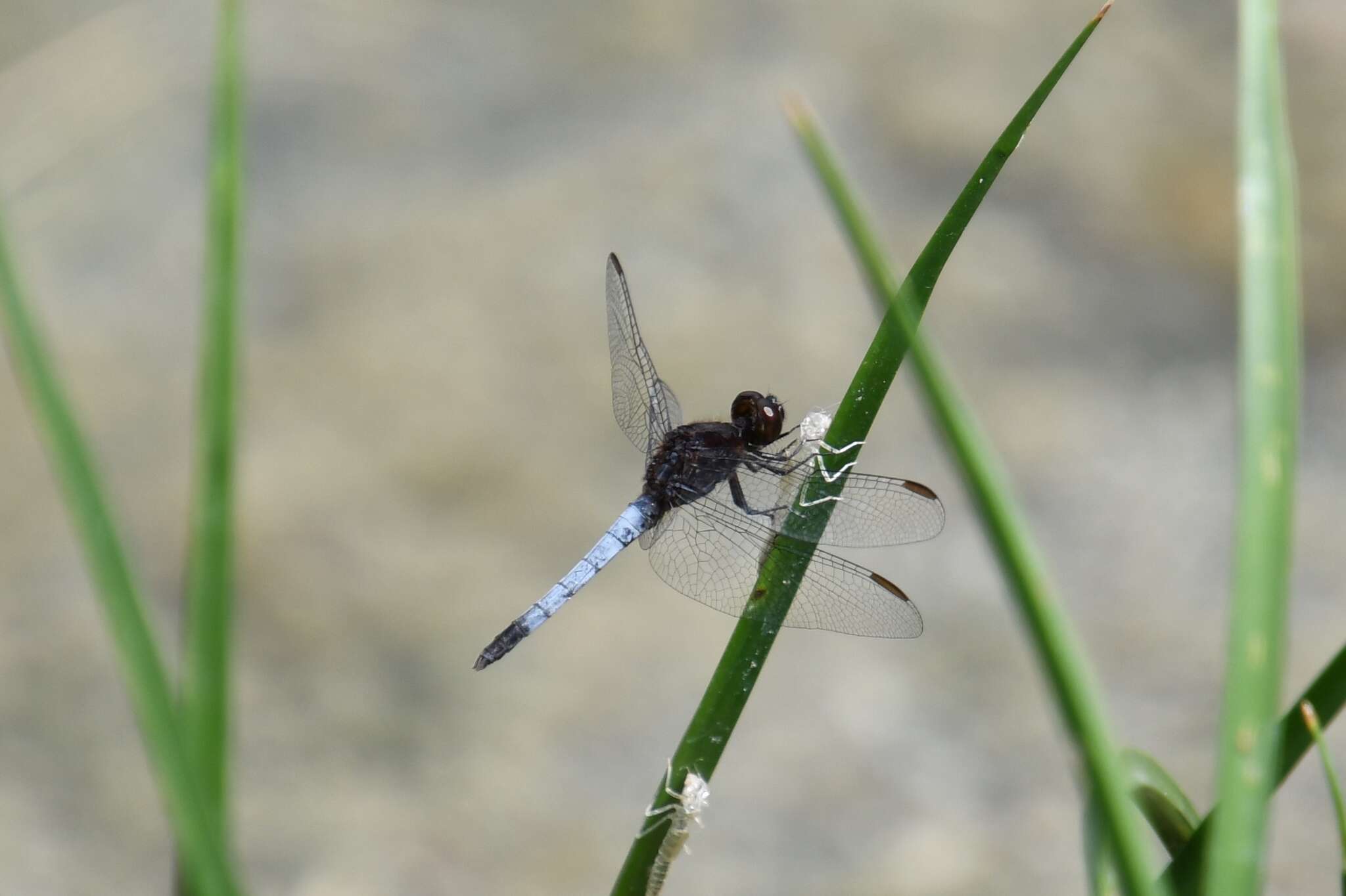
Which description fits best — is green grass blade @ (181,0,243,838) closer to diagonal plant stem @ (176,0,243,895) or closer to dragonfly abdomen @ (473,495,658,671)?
diagonal plant stem @ (176,0,243,895)

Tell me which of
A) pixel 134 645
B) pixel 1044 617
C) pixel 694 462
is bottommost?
pixel 694 462

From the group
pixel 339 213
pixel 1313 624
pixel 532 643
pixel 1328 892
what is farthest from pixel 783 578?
pixel 339 213

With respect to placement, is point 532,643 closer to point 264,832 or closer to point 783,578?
point 264,832

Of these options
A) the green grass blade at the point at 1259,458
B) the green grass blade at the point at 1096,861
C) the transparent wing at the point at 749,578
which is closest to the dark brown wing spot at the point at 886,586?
the transparent wing at the point at 749,578

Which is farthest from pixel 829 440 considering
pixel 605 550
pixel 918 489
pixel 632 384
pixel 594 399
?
pixel 594 399

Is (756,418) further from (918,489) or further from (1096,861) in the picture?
(1096,861)

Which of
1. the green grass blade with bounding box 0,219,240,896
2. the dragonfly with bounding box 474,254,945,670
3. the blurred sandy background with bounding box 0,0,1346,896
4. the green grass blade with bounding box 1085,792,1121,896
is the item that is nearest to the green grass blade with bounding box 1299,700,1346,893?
the green grass blade with bounding box 1085,792,1121,896
